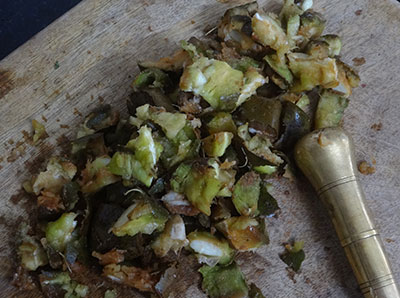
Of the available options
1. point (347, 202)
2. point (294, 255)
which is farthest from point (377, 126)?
point (294, 255)

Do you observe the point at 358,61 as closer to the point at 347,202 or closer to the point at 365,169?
the point at 365,169

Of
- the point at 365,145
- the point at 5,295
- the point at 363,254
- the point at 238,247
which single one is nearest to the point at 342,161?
the point at 365,145

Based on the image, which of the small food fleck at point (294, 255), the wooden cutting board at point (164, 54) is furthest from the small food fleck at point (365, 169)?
the small food fleck at point (294, 255)

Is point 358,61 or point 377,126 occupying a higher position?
point 358,61

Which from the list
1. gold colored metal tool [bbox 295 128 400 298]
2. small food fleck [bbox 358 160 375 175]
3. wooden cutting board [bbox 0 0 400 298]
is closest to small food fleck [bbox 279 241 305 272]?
wooden cutting board [bbox 0 0 400 298]

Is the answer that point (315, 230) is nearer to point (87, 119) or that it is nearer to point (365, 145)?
point (365, 145)
